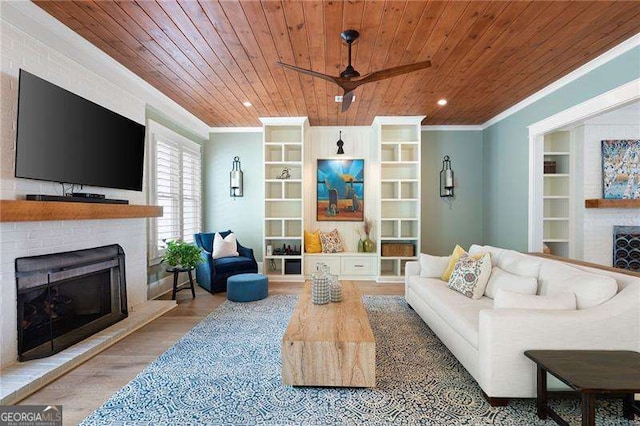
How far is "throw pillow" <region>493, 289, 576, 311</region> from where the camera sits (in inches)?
81.7

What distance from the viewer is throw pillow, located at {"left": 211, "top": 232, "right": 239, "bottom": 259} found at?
5035mm

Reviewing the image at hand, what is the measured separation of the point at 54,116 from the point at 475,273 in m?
3.91

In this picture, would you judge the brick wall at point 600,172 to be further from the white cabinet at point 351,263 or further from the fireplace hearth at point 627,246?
the white cabinet at point 351,263

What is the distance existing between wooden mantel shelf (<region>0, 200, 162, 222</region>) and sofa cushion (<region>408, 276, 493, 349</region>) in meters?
3.18

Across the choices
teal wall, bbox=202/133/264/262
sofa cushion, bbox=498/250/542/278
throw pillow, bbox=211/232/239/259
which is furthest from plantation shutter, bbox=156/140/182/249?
sofa cushion, bbox=498/250/542/278

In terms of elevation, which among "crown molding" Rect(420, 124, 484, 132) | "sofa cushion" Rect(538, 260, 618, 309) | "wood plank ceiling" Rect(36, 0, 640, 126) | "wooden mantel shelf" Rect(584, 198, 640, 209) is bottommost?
"sofa cushion" Rect(538, 260, 618, 309)

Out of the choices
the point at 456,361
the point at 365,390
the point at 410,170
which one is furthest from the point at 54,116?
the point at 410,170

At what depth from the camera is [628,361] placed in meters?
1.74

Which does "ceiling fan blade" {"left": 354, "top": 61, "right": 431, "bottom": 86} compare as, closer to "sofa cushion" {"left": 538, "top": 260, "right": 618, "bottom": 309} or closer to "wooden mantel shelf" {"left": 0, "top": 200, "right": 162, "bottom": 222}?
"sofa cushion" {"left": 538, "top": 260, "right": 618, "bottom": 309}

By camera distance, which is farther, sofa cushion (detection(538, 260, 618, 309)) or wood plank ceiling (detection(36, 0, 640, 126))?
wood plank ceiling (detection(36, 0, 640, 126))

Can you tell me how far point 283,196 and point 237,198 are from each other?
3.31 feet

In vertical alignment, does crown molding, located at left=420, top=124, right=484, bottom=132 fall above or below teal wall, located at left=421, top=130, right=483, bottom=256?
above
